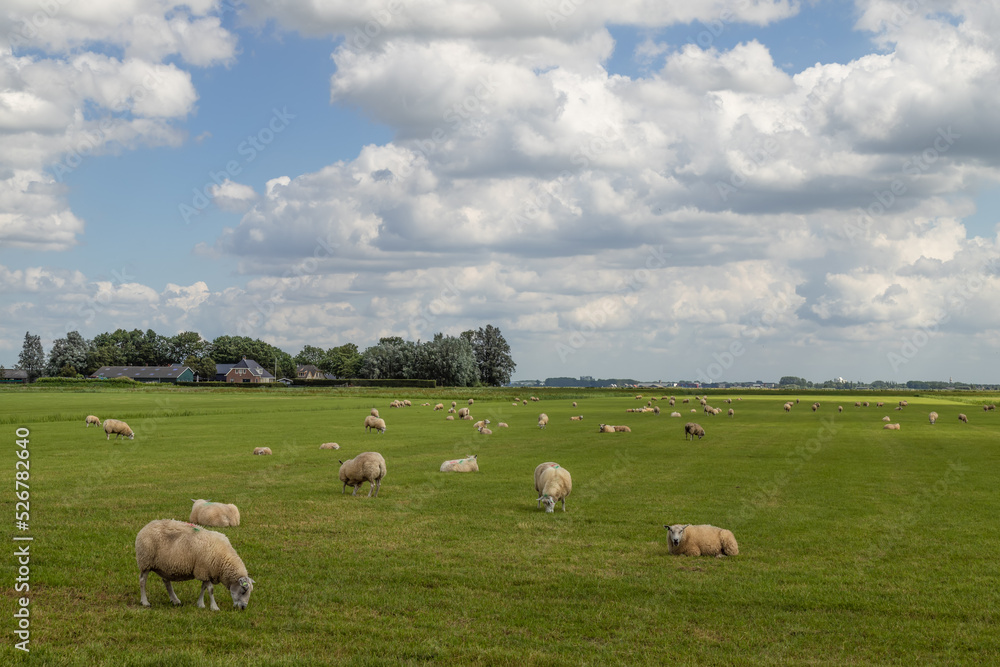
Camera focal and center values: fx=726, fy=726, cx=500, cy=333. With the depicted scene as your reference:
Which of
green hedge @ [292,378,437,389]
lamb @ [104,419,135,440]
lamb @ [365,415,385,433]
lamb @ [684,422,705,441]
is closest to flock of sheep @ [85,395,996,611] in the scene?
lamb @ [365,415,385,433]

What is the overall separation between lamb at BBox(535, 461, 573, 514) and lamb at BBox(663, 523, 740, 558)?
5.25m

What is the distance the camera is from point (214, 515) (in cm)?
1833

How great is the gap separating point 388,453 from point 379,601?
25.0 meters

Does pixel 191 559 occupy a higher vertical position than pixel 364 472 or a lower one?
higher

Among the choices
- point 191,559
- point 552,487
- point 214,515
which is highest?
point 191,559

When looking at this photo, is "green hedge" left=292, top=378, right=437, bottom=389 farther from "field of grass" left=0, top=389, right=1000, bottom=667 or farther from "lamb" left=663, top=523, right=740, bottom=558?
"lamb" left=663, top=523, right=740, bottom=558

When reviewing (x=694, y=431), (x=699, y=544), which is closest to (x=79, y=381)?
(x=694, y=431)

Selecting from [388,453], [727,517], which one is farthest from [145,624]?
[388,453]

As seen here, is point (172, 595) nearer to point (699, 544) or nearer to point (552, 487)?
point (699, 544)

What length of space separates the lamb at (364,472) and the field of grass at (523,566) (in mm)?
804

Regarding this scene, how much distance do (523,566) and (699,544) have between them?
4.34m

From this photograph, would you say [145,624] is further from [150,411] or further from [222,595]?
[150,411]

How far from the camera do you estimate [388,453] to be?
37438mm

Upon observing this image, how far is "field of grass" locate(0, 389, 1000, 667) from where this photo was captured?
1078cm
